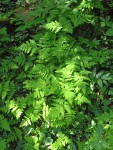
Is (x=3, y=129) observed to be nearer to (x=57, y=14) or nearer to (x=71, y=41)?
(x=71, y=41)

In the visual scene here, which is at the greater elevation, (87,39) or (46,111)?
(87,39)

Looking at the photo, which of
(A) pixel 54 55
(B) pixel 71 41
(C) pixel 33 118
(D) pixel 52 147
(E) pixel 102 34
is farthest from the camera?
(E) pixel 102 34

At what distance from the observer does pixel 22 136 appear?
197 inches

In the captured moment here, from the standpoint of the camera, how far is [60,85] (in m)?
4.71

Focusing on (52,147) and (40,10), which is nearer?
(52,147)

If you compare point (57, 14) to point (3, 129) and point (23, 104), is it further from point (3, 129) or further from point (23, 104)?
point (3, 129)

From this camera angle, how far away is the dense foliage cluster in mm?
4578

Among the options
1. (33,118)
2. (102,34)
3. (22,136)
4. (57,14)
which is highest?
(57,14)

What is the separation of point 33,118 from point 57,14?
8.14ft

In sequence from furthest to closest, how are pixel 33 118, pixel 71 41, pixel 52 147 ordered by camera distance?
pixel 71 41 < pixel 33 118 < pixel 52 147

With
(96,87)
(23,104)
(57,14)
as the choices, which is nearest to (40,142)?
(23,104)

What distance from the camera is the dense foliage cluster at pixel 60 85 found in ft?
15.0

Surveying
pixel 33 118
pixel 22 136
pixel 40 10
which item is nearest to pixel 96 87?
pixel 33 118

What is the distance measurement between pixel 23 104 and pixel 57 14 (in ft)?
7.38
